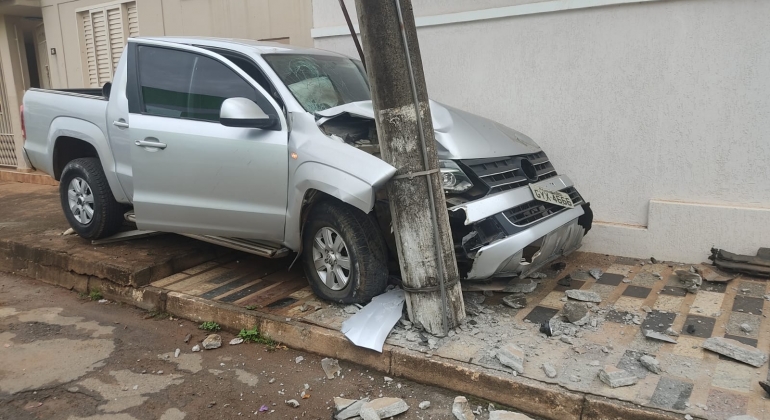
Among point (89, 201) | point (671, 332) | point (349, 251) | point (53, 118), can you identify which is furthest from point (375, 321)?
point (53, 118)

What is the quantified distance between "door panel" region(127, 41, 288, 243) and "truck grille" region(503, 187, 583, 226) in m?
1.68

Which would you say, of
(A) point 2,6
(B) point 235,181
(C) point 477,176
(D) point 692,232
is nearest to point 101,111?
(B) point 235,181

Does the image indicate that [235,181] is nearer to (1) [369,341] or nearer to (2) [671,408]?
(1) [369,341]

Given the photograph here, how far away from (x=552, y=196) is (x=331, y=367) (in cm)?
215

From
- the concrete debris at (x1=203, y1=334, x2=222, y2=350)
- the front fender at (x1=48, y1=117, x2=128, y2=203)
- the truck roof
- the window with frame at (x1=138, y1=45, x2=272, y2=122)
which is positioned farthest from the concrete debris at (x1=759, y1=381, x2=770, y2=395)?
the front fender at (x1=48, y1=117, x2=128, y2=203)

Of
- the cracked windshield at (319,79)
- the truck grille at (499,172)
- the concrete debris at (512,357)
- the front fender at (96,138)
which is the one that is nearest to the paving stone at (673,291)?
the truck grille at (499,172)

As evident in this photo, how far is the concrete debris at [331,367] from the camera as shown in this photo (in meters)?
3.78

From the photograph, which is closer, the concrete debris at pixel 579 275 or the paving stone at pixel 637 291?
the paving stone at pixel 637 291

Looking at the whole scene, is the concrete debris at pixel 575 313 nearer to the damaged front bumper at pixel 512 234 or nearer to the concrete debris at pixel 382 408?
the damaged front bumper at pixel 512 234

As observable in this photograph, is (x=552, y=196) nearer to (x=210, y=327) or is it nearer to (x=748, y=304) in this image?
(x=748, y=304)

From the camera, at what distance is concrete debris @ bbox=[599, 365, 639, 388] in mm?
3186

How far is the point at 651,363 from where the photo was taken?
11.1 feet

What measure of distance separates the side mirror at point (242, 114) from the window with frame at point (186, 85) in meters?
0.19

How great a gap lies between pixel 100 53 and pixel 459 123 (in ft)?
26.9
